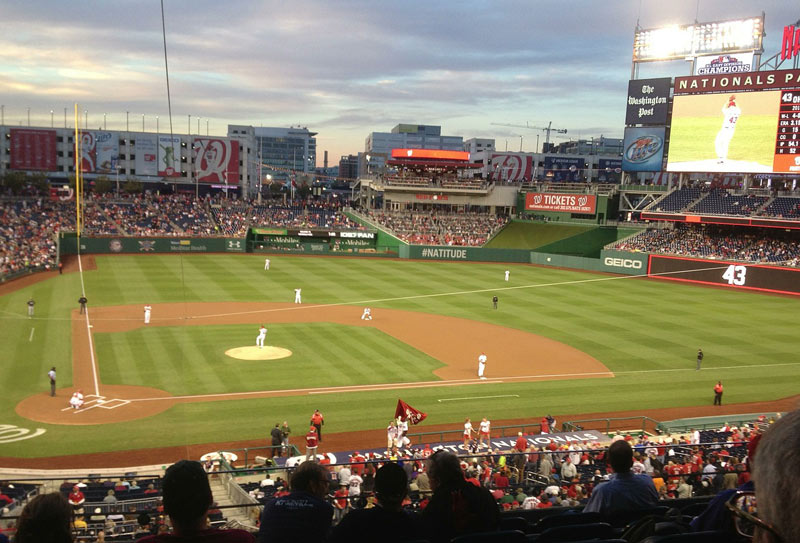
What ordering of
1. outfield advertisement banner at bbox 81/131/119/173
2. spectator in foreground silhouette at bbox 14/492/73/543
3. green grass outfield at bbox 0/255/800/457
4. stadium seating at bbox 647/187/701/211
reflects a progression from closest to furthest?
spectator in foreground silhouette at bbox 14/492/73/543 < green grass outfield at bbox 0/255/800/457 < stadium seating at bbox 647/187/701/211 < outfield advertisement banner at bbox 81/131/119/173

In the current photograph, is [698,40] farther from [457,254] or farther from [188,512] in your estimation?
[188,512]

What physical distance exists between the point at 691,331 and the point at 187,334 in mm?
27821

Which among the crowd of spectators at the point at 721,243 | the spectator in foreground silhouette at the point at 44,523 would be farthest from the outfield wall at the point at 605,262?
the spectator in foreground silhouette at the point at 44,523

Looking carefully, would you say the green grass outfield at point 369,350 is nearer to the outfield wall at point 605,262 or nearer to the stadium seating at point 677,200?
the outfield wall at point 605,262

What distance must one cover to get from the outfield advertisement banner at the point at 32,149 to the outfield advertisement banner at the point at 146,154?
11301 millimetres

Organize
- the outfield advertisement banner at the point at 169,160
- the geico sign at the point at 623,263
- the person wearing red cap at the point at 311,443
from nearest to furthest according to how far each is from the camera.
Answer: the person wearing red cap at the point at 311,443 → the geico sign at the point at 623,263 → the outfield advertisement banner at the point at 169,160

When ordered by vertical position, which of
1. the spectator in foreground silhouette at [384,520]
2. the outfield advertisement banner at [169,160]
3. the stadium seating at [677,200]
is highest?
the outfield advertisement banner at [169,160]

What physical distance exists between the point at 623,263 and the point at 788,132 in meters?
17.3

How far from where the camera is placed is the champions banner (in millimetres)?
77119

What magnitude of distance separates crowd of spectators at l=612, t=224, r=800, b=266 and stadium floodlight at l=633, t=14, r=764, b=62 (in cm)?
1656

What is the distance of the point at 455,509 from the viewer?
509 cm

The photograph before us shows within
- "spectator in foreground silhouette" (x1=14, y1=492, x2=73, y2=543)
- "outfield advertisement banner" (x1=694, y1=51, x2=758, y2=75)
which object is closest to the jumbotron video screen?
"outfield advertisement banner" (x1=694, y1=51, x2=758, y2=75)

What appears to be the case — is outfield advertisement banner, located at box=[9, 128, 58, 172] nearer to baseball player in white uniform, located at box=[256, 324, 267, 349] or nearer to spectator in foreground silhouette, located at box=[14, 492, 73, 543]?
baseball player in white uniform, located at box=[256, 324, 267, 349]

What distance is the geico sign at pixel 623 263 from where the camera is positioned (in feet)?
199
